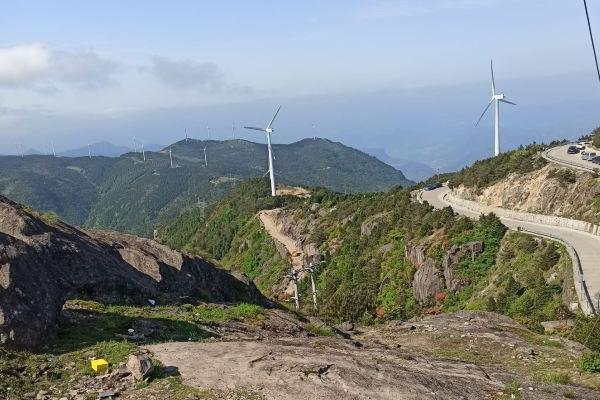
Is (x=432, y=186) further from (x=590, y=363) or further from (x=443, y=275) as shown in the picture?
(x=590, y=363)

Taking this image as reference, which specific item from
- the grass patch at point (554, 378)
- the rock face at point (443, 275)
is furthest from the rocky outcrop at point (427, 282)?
the grass patch at point (554, 378)

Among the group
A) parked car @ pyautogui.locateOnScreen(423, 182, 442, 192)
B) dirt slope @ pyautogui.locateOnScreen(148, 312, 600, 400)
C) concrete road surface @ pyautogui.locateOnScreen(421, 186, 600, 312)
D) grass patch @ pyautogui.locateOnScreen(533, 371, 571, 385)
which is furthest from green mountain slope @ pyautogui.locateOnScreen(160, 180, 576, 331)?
grass patch @ pyautogui.locateOnScreen(533, 371, 571, 385)

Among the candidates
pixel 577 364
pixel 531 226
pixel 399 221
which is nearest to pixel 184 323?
pixel 577 364

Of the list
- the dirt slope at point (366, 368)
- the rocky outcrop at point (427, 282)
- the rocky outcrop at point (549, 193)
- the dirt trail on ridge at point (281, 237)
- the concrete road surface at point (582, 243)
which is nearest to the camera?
the dirt slope at point (366, 368)

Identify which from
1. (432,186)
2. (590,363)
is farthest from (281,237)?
(590,363)

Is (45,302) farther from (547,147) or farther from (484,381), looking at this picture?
(547,147)

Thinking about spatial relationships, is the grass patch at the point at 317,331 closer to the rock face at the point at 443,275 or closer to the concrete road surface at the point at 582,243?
the concrete road surface at the point at 582,243
